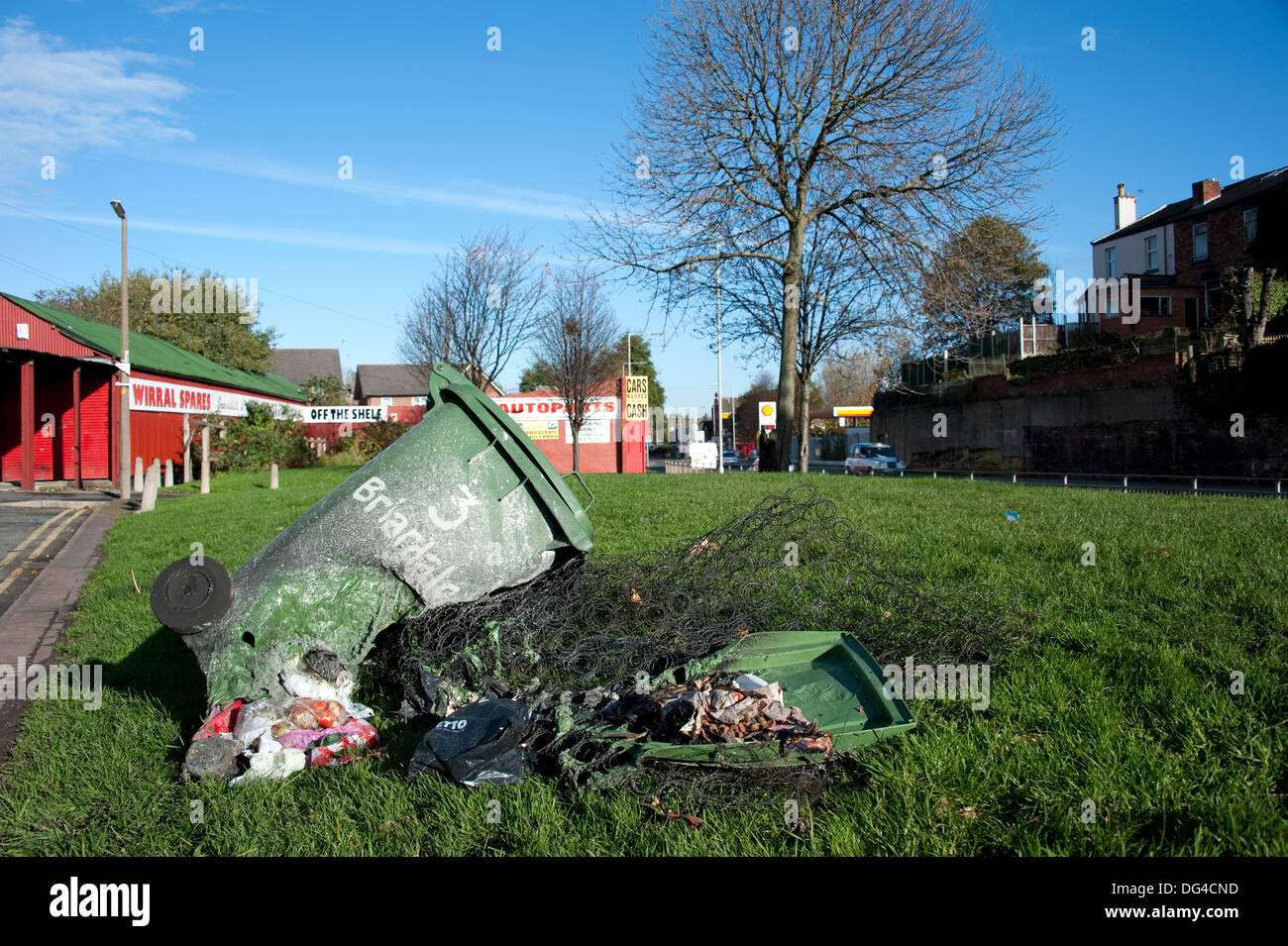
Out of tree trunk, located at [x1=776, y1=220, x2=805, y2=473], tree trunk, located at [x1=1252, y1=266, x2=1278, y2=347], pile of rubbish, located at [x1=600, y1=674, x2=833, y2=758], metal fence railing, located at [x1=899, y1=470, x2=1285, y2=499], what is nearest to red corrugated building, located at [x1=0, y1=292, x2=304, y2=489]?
tree trunk, located at [x1=776, y1=220, x2=805, y2=473]

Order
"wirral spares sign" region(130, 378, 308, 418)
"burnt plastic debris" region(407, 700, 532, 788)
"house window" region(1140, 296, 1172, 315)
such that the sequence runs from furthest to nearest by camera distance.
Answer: "house window" region(1140, 296, 1172, 315) → "wirral spares sign" region(130, 378, 308, 418) → "burnt plastic debris" region(407, 700, 532, 788)

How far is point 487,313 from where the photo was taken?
31.9 m

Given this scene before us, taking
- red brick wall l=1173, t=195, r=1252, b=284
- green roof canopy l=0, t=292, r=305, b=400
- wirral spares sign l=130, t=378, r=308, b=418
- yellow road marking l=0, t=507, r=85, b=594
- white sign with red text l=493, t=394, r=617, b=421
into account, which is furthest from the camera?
white sign with red text l=493, t=394, r=617, b=421

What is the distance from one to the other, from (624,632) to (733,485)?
7648 mm

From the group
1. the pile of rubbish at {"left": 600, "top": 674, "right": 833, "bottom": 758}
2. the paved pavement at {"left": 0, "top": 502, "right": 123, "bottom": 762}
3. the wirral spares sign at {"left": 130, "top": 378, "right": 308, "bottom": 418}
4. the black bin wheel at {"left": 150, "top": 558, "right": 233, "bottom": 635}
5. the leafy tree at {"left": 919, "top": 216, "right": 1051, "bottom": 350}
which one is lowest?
the paved pavement at {"left": 0, "top": 502, "right": 123, "bottom": 762}

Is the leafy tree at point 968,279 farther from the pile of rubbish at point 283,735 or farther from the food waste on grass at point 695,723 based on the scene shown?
the pile of rubbish at point 283,735

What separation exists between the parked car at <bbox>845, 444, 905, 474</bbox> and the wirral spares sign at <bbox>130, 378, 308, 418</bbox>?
934 inches

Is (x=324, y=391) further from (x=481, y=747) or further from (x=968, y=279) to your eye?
(x=481, y=747)

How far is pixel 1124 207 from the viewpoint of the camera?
44281 millimetres

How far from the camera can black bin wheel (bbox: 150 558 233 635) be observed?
393 cm

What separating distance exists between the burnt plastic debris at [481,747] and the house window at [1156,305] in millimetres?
39189

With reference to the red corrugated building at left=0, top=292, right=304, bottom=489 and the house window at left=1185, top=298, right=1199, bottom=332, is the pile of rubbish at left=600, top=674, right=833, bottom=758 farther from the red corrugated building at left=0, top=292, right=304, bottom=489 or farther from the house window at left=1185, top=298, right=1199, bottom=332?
the house window at left=1185, top=298, right=1199, bottom=332


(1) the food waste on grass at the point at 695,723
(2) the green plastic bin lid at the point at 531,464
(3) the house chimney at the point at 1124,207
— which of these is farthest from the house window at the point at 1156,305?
(1) the food waste on grass at the point at 695,723
